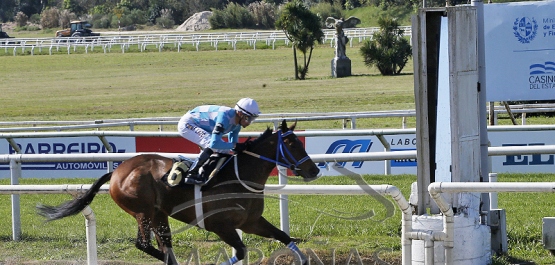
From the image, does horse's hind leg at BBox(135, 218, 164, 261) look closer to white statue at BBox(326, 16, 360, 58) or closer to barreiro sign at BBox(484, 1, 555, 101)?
barreiro sign at BBox(484, 1, 555, 101)

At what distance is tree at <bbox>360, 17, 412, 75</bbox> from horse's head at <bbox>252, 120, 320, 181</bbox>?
23.7m

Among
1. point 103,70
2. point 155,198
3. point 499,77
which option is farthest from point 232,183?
point 103,70

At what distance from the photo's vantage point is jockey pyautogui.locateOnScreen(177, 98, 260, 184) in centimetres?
560

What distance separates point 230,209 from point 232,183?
0.20 metres

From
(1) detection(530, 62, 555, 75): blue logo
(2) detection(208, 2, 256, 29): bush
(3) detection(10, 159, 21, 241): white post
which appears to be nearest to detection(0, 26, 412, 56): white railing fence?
(2) detection(208, 2, 256, 29): bush

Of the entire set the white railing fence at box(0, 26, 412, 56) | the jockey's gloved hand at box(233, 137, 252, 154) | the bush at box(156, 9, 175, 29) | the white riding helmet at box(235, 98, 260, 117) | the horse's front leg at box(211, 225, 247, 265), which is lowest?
the horse's front leg at box(211, 225, 247, 265)

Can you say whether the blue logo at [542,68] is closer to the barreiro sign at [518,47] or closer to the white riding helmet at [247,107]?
the barreiro sign at [518,47]

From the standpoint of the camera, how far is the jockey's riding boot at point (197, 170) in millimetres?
5570

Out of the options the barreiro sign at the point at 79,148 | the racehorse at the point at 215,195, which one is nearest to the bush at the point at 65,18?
the barreiro sign at the point at 79,148

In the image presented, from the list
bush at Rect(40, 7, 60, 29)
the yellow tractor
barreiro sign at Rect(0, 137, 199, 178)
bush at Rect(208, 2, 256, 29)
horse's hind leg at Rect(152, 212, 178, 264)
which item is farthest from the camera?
bush at Rect(40, 7, 60, 29)

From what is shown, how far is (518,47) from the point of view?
41.5ft

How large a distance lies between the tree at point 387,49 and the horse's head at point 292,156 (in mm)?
23652

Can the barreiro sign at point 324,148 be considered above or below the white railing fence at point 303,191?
below

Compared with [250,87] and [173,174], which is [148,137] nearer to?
[173,174]
